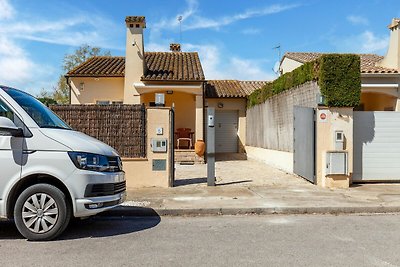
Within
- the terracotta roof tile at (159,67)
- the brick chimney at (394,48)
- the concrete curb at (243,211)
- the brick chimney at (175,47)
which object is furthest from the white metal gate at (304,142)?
the brick chimney at (175,47)

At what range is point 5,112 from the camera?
5.12 meters

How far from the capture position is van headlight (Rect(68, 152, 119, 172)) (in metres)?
5.10

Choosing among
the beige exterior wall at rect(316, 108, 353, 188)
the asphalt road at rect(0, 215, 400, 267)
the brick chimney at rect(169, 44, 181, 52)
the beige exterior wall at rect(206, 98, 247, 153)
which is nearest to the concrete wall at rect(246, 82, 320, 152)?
the beige exterior wall at rect(316, 108, 353, 188)

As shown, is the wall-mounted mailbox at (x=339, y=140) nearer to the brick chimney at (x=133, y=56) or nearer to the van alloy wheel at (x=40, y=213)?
the van alloy wheel at (x=40, y=213)

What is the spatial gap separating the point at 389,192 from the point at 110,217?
667 cm

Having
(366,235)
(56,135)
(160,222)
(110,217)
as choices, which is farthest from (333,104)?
(56,135)

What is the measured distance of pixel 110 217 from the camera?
21.7ft

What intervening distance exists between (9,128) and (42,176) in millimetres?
818

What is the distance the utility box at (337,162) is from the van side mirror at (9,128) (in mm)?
7214

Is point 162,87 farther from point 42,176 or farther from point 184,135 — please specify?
point 42,176

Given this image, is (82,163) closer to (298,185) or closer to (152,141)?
(152,141)

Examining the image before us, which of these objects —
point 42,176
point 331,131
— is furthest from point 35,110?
point 331,131

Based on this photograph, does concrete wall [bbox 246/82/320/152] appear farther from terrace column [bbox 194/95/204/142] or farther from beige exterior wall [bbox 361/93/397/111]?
beige exterior wall [bbox 361/93/397/111]

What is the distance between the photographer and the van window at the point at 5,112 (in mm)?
5090
